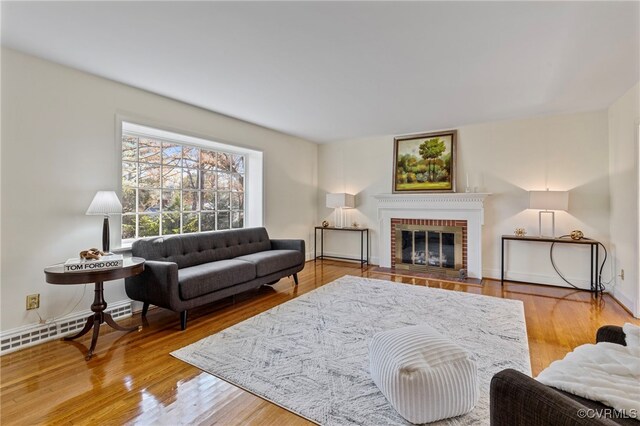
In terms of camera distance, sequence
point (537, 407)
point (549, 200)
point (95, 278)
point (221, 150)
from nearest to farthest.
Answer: point (537, 407)
point (95, 278)
point (549, 200)
point (221, 150)

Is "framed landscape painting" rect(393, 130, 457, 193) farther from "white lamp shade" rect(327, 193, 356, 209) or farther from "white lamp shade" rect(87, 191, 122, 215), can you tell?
"white lamp shade" rect(87, 191, 122, 215)

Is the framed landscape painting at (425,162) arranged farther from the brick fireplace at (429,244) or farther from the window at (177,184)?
the window at (177,184)

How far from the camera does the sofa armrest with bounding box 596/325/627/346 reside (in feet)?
4.64

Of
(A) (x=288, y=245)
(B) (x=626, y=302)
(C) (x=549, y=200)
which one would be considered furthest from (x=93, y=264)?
(B) (x=626, y=302)

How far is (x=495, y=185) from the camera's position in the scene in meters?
4.61

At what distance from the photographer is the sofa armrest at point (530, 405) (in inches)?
34.3

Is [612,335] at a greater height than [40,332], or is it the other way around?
[612,335]

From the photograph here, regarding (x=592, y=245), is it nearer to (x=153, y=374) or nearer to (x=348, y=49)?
(x=348, y=49)

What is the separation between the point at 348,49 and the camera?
2.43 meters

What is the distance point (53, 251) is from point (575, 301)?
18.0 ft

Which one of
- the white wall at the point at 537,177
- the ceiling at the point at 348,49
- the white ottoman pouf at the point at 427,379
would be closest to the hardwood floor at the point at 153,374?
the white ottoman pouf at the point at 427,379

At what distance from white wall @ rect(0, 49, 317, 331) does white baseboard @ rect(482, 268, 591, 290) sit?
4947 mm

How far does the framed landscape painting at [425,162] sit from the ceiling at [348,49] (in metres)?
1.17

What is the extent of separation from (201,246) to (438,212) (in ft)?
12.1
